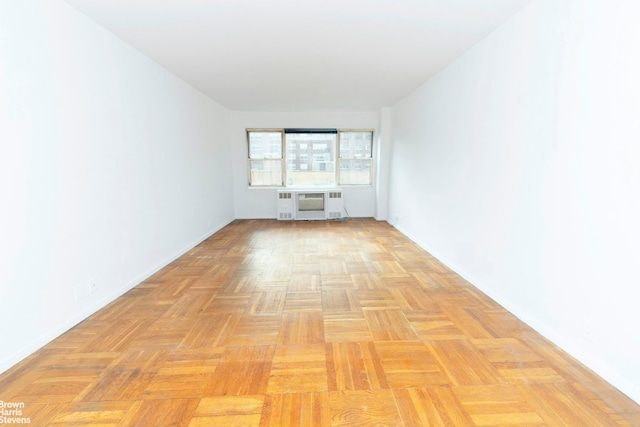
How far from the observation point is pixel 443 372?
179 cm

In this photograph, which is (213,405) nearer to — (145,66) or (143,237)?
(143,237)

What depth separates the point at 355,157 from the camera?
6988 mm

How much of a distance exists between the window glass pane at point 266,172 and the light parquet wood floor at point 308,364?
13.2ft

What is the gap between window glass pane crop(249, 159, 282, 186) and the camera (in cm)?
690

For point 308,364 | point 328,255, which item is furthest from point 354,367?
point 328,255

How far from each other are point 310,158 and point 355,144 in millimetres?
1086

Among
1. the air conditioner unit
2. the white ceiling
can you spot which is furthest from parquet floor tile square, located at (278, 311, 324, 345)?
the air conditioner unit

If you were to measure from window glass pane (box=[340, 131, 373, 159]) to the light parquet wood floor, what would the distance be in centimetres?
432

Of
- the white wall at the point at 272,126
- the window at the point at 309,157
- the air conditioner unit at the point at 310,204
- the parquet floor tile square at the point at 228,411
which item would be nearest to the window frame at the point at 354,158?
the window at the point at 309,157

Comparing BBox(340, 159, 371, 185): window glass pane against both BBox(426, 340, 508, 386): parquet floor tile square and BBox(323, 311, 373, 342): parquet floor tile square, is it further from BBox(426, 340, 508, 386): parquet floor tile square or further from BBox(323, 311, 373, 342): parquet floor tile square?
BBox(426, 340, 508, 386): parquet floor tile square

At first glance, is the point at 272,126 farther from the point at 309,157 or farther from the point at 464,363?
the point at 464,363

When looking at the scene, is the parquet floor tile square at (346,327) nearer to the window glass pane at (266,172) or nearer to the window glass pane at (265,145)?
the window glass pane at (266,172)

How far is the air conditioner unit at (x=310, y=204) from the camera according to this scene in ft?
21.9

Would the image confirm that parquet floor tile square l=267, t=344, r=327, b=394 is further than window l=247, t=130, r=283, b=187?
No
